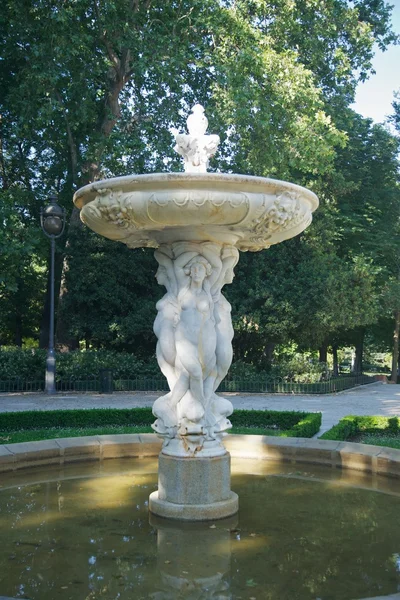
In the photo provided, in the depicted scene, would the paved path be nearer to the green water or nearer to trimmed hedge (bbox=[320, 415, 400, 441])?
trimmed hedge (bbox=[320, 415, 400, 441])

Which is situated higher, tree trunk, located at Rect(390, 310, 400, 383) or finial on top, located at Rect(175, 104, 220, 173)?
finial on top, located at Rect(175, 104, 220, 173)

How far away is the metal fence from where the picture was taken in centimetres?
1998

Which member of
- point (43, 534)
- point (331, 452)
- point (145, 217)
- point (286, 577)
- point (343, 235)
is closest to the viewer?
point (286, 577)

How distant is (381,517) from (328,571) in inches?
61.9

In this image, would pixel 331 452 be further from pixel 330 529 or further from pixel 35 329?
pixel 35 329

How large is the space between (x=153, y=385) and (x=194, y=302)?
15.4 m

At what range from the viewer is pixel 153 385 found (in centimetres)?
2094

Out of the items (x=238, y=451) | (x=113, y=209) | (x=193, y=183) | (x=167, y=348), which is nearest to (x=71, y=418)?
(x=238, y=451)

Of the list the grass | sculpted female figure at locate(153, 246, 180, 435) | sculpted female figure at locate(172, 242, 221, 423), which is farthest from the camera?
the grass

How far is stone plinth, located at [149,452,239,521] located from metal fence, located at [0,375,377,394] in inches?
571

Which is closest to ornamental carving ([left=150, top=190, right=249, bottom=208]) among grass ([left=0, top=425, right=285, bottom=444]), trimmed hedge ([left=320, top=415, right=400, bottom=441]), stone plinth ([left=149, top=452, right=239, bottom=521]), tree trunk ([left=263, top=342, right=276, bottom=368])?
stone plinth ([left=149, top=452, right=239, bottom=521])

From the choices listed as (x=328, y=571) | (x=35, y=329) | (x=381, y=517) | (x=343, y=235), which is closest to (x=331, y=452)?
(x=381, y=517)

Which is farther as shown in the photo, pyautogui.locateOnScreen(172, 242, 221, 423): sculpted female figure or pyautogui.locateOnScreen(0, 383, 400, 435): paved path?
pyautogui.locateOnScreen(0, 383, 400, 435): paved path

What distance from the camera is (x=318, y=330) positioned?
901 inches
